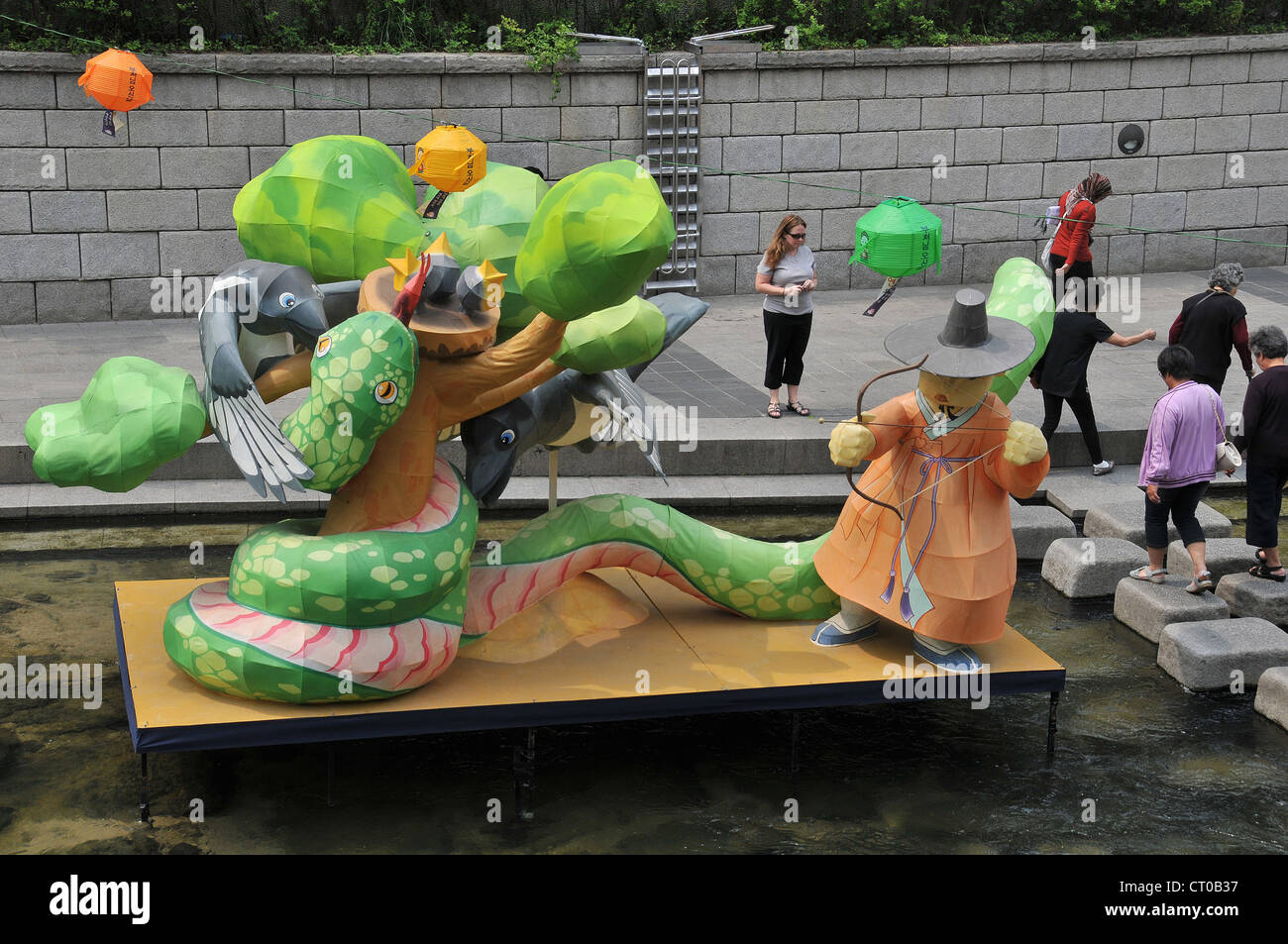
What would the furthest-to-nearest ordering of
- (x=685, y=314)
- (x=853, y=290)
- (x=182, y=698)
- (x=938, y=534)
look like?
(x=853, y=290), (x=685, y=314), (x=938, y=534), (x=182, y=698)

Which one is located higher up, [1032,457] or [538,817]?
[1032,457]

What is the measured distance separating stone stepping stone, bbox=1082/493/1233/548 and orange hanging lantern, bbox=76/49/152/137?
7740 millimetres

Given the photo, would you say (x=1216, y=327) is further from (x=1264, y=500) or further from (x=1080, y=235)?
(x=1080, y=235)

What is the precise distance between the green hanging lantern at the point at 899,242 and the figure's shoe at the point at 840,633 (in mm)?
2459

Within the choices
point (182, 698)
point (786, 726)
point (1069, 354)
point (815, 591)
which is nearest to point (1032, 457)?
point (815, 591)

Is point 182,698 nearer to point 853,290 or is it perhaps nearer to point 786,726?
point 786,726

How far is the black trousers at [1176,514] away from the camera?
8.69m

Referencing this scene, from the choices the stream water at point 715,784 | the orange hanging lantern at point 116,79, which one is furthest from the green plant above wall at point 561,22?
the stream water at point 715,784

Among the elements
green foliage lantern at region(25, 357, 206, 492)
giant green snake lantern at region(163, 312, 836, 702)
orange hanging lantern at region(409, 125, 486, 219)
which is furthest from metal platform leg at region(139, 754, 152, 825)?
orange hanging lantern at region(409, 125, 486, 219)

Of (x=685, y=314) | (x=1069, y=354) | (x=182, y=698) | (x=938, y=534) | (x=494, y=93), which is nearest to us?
(x=182, y=698)

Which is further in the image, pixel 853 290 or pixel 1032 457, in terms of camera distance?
pixel 853 290

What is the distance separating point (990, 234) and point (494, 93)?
18.9 ft

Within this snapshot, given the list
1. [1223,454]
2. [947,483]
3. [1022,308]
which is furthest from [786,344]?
[947,483]

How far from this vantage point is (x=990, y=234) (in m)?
16.6
